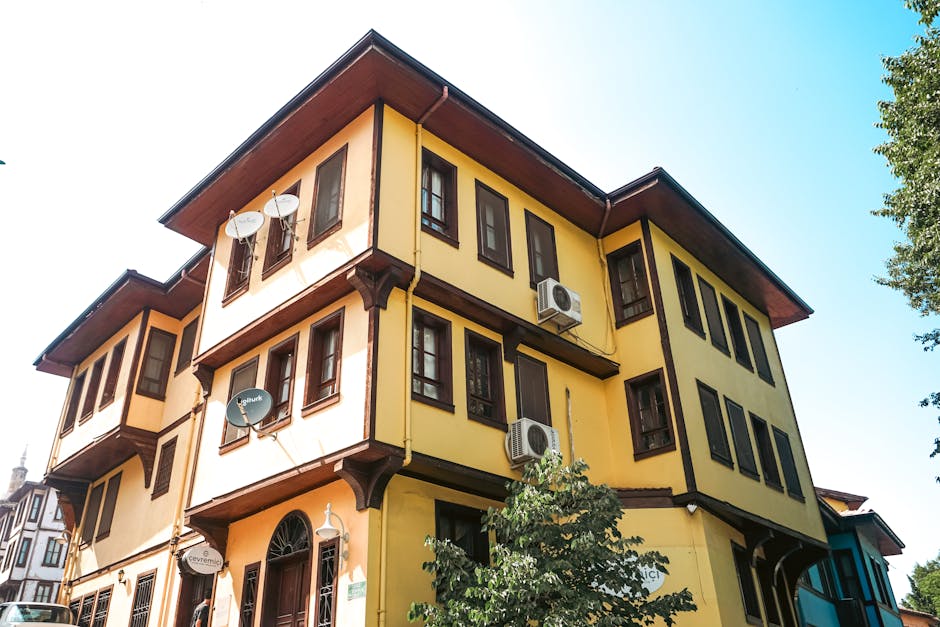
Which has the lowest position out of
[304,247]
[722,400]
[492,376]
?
[492,376]

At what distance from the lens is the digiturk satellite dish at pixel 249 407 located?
11695 millimetres

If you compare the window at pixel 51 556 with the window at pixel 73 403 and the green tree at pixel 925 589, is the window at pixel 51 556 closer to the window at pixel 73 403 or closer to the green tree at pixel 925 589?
the window at pixel 73 403

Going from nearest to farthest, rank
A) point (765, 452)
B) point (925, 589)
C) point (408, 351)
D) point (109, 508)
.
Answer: point (408, 351) → point (765, 452) → point (109, 508) → point (925, 589)

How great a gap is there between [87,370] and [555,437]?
14.9m

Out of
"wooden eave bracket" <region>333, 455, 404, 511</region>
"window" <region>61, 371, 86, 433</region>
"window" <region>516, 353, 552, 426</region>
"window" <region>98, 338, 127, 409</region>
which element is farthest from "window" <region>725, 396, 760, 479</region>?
"window" <region>61, 371, 86, 433</region>

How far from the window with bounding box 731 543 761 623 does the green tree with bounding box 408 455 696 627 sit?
14.7 ft

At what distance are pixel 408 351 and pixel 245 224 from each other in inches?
185

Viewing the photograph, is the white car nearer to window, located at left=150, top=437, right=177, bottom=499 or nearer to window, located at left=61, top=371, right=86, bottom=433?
window, located at left=150, top=437, right=177, bottom=499

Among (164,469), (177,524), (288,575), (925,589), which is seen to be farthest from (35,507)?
(925,589)

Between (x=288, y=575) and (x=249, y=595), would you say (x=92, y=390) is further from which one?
(x=288, y=575)

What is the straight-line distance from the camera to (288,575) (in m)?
11.4

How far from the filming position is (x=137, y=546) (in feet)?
53.2

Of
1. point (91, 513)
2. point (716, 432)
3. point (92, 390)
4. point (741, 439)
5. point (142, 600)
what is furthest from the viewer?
point (92, 390)

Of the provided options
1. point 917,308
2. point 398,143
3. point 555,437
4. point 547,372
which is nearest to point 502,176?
point 398,143
